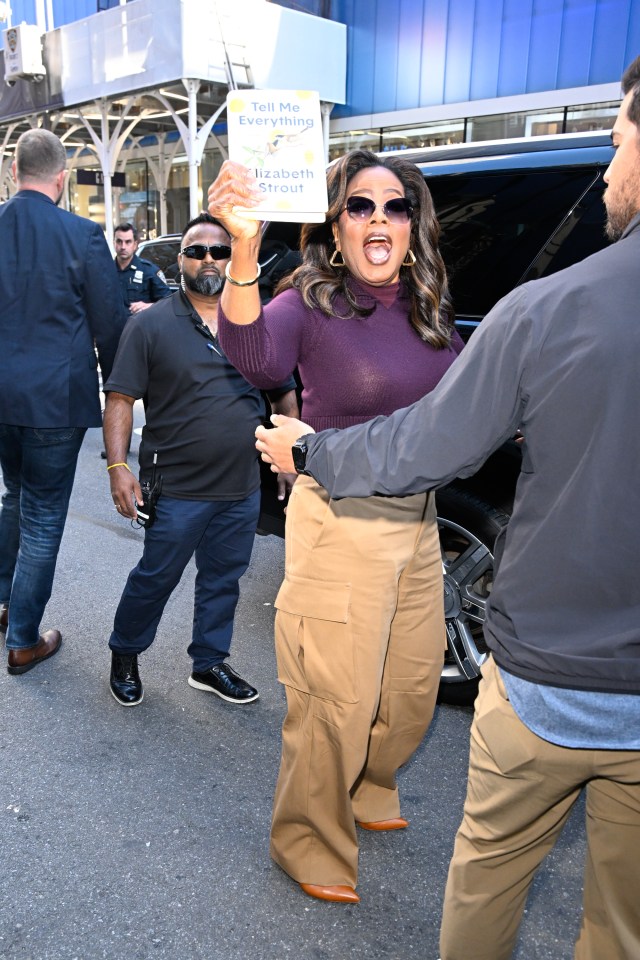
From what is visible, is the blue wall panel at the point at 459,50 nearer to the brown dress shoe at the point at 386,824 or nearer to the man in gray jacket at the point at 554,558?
the brown dress shoe at the point at 386,824

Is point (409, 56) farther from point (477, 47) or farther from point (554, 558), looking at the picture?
point (554, 558)

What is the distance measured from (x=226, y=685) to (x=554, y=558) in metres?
2.32

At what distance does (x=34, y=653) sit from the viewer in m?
3.78

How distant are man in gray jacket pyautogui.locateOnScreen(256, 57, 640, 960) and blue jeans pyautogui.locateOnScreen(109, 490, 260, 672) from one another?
1.74 metres

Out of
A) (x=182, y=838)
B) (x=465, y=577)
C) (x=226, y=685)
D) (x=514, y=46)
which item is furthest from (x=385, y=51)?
(x=182, y=838)

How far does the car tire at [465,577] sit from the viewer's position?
3.27 metres

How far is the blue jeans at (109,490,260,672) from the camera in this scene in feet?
10.9

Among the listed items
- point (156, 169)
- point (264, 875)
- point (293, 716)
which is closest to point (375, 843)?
point (264, 875)

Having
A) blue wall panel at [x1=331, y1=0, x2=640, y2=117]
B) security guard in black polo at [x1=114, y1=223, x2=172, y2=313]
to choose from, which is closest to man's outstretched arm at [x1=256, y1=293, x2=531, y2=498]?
security guard in black polo at [x1=114, y1=223, x2=172, y2=313]

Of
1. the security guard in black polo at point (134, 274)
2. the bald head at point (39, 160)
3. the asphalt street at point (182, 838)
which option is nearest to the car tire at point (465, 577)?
the asphalt street at point (182, 838)

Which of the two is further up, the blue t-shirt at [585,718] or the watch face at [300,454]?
the watch face at [300,454]

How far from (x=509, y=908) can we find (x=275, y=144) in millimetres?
1594

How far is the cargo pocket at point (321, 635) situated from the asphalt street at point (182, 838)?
0.66 meters

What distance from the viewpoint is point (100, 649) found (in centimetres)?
397
